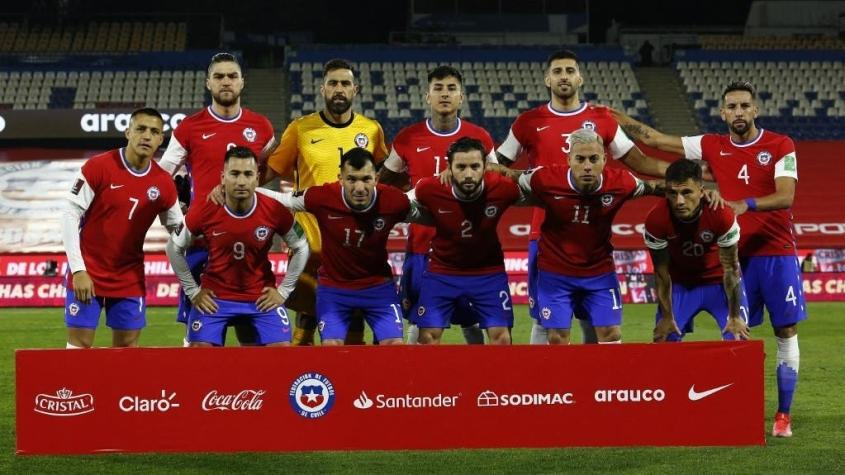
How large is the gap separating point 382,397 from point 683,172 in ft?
7.41

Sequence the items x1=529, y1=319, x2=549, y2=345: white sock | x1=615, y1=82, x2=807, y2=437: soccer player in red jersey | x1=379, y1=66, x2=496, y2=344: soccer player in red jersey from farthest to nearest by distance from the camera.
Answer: x1=529, y1=319, x2=549, y2=345: white sock → x1=379, y1=66, x2=496, y2=344: soccer player in red jersey → x1=615, y1=82, x2=807, y2=437: soccer player in red jersey

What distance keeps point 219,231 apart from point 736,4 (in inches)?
1126

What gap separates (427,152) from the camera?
298 inches

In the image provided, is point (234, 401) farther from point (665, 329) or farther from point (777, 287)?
point (777, 287)

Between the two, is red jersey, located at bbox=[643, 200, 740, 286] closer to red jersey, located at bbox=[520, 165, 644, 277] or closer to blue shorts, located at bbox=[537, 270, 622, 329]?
red jersey, located at bbox=[520, 165, 644, 277]

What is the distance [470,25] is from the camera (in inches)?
1251

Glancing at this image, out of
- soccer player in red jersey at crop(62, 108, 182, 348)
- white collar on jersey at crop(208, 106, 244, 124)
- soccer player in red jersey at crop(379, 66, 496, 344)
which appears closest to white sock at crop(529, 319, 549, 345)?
soccer player in red jersey at crop(379, 66, 496, 344)

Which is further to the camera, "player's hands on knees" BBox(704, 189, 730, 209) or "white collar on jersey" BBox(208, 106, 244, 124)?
"white collar on jersey" BBox(208, 106, 244, 124)

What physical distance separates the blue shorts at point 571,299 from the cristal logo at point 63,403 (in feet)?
9.06

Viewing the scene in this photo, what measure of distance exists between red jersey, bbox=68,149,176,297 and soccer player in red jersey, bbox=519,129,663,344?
2.34 m

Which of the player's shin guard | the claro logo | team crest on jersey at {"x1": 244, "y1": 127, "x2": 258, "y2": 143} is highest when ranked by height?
the claro logo

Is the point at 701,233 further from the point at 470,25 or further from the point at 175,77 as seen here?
the point at 470,25

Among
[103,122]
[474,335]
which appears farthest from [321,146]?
[103,122]

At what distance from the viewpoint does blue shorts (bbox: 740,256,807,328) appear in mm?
7227
